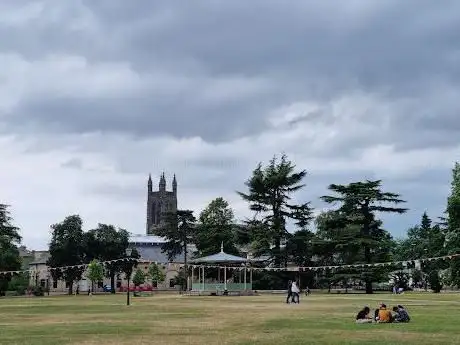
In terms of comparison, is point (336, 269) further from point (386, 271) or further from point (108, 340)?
point (108, 340)

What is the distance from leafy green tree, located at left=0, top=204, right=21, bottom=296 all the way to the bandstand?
23.6m

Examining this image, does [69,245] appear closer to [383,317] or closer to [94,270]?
[94,270]

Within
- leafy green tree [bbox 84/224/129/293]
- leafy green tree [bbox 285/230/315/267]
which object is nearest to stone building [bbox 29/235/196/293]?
leafy green tree [bbox 84/224/129/293]

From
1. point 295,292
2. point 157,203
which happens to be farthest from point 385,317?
point 157,203

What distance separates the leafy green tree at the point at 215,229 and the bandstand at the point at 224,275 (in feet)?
56.1

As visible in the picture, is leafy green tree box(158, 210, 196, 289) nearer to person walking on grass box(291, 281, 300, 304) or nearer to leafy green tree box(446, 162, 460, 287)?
leafy green tree box(446, 162, 460, 287)

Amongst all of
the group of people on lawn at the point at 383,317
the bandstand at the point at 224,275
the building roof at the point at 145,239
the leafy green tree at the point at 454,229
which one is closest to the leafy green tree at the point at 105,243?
the bandstand at the point at 224,275

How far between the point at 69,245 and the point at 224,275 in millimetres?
28844

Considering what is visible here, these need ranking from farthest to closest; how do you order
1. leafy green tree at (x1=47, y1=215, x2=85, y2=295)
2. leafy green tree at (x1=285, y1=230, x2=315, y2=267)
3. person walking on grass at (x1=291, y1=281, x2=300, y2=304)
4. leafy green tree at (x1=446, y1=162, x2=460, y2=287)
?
leafy green tree at (x1=47, y1=215, x2=85, y2=295)
leafy green tree at (x1=285, y1=230, x2=315, y2=267)
leafy green tree at (x1=446, y1=162, x2=460, y2=287)
person walking on grass at (x1=291, y1=281, x2=300, y2=304)

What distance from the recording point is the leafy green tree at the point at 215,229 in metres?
97.1

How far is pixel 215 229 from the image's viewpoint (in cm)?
9794

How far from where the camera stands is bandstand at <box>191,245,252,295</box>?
2830 inches

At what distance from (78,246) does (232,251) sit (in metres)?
22.4

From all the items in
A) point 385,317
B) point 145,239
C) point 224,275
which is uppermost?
point 145,239
